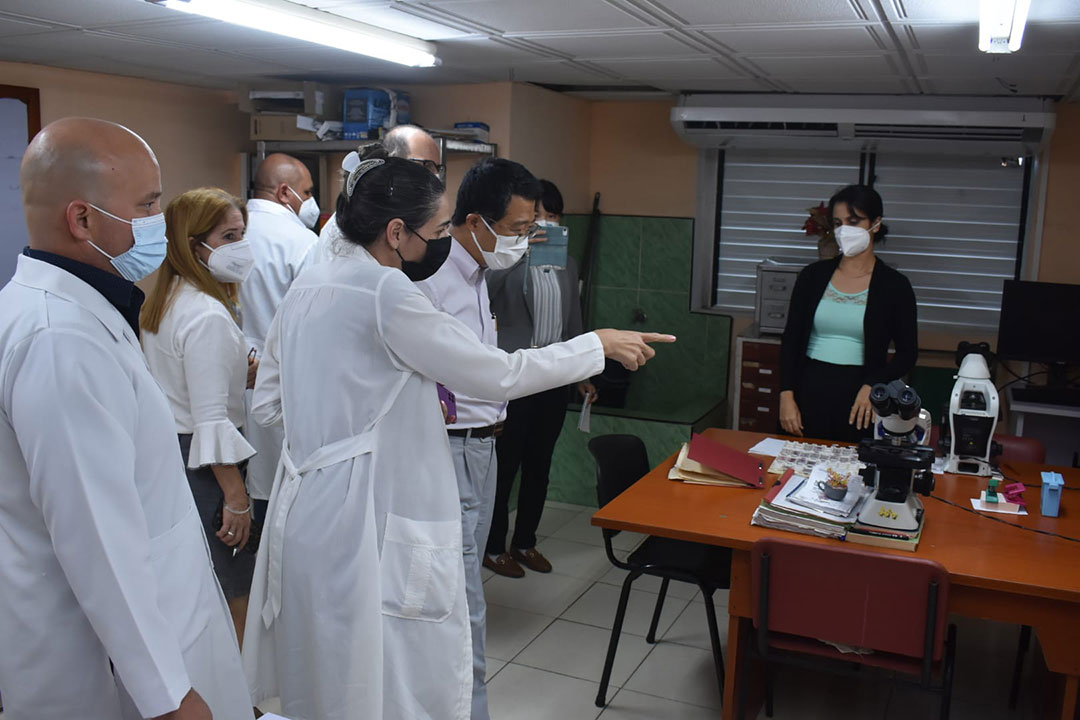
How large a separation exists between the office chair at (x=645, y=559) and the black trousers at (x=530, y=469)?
93 cm

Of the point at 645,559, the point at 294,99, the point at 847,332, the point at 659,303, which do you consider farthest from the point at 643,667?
the point at 294,99

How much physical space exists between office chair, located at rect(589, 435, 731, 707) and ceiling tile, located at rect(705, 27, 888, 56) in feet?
5.20

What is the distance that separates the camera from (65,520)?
1424 millimetres

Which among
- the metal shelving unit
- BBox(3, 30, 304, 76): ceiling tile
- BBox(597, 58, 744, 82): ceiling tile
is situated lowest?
the metal shelving unit

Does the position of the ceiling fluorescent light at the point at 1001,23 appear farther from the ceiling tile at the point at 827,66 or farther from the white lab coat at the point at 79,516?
the white lab coat at the point at 79,516

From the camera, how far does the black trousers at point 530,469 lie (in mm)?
4492

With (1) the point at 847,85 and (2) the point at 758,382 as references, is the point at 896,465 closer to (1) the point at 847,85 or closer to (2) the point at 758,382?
(1) the point at 847,85

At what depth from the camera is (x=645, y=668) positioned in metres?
3.62

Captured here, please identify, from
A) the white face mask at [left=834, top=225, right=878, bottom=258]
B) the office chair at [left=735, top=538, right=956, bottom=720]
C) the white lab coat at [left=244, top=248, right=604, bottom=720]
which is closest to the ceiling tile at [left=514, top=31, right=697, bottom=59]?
→ the white face mask at [left=834, top=225, right=878, bottom=258]

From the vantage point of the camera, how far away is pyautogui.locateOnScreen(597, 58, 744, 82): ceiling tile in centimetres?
448

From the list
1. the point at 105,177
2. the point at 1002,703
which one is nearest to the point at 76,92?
the point at 105,177

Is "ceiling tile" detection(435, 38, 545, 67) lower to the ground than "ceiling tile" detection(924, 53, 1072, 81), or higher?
lower

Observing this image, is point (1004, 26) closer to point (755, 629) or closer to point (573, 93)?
point (755, 629)

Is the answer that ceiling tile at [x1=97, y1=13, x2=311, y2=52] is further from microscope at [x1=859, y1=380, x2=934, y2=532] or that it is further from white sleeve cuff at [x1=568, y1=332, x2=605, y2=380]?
microscope at [x1=859, y1=380, x2=934, y2=532]
